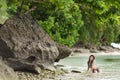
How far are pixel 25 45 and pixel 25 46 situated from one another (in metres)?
0.08

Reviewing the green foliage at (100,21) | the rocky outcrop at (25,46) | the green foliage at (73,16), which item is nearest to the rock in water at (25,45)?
the rocky outcrop at (25,46)

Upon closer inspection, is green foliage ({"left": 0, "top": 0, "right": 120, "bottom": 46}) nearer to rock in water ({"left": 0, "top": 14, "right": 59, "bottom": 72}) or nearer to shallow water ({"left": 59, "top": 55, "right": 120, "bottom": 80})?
rock in water ({"left": 0, "top": 14, "right": 59, "bottom": 72})

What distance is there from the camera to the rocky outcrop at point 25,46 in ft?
74.4

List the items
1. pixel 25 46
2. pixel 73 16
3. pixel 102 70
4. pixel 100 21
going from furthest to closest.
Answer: pixel 73 16
pixel 102 70
pixel 100 21
pixel 25 46

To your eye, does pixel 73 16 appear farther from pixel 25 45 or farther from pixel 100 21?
pixel 25 45

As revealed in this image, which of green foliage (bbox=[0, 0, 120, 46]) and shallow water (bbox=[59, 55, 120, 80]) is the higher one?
green foliage (bbox=[0, 0, 120, 46])

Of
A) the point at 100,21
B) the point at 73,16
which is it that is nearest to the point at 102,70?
the point at 100,21

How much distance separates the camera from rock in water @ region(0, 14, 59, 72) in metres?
22.8

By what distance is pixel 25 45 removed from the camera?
23.7 m

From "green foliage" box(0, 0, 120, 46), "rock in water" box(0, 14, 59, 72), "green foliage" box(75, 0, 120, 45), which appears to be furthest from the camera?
"rock in water" box(0, 14, 59, 72)

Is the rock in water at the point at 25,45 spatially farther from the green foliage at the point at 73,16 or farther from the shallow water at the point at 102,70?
the shallow water at the point at 102,70

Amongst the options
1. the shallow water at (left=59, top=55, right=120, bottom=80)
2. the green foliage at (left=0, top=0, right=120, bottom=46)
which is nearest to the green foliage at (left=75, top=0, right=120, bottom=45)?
the green foliage at (left=0, top=0, right=120, bottom=46)

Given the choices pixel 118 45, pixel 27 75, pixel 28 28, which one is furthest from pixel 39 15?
pixel 118 45

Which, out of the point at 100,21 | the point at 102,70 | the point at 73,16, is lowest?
the point at 102,70
